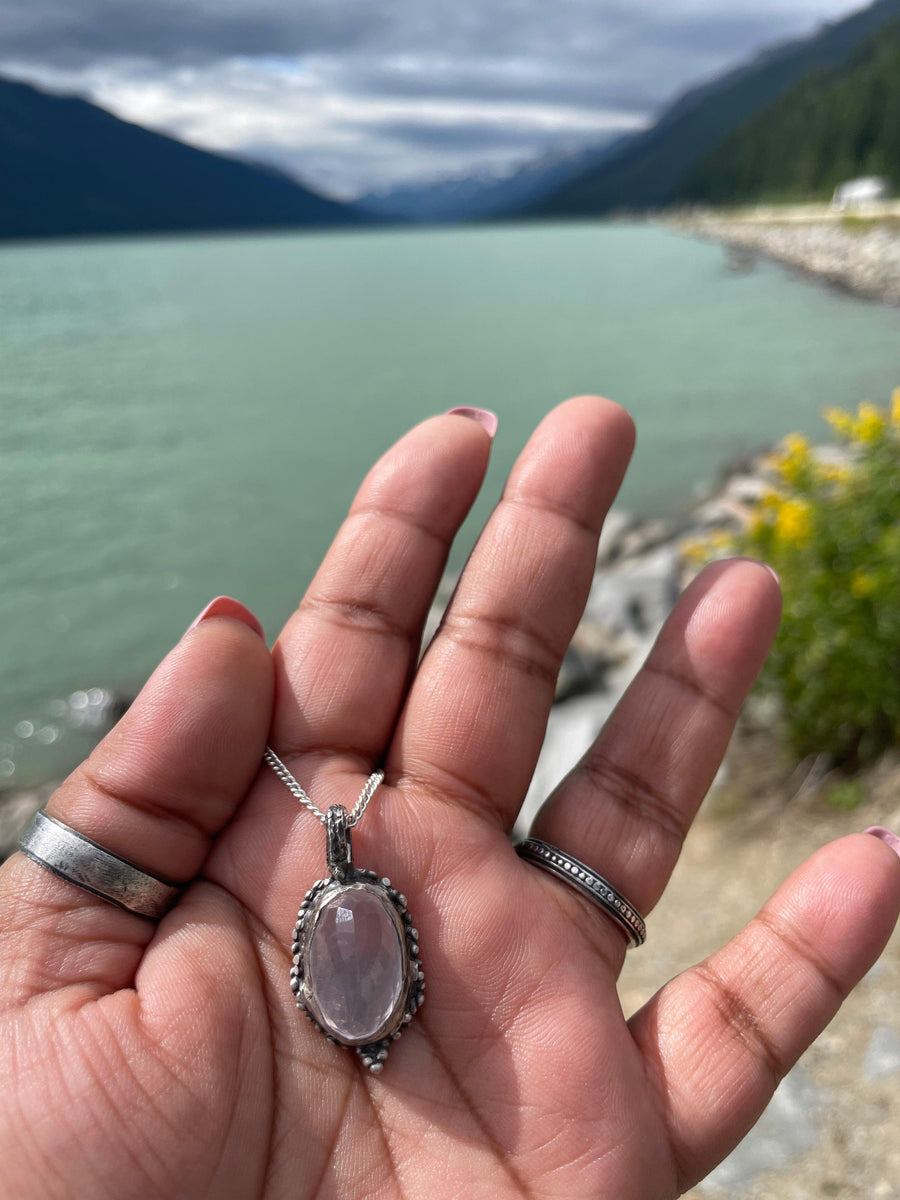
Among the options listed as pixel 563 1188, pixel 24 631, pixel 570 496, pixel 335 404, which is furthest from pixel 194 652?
pixel 335 404

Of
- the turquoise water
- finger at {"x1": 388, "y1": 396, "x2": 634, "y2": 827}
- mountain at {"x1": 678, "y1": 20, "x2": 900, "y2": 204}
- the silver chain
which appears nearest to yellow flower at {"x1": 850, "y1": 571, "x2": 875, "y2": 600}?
finger at {"x1": 388, "y1": 396, "x2": 634, "y2": 827}

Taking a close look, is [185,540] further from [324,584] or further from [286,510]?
[324,584]

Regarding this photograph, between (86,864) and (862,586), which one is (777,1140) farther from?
(86,864)

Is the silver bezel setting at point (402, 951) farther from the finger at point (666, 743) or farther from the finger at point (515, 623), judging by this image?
the finger at point (666, 743)

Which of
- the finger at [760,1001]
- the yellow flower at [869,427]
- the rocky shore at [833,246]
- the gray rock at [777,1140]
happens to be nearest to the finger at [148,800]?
the finger at [760,1001]

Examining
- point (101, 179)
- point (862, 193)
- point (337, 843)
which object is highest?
point (101, 179)

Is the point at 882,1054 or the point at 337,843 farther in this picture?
the point at 882,1054

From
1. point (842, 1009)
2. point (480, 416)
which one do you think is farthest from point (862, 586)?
point (480, 416)
